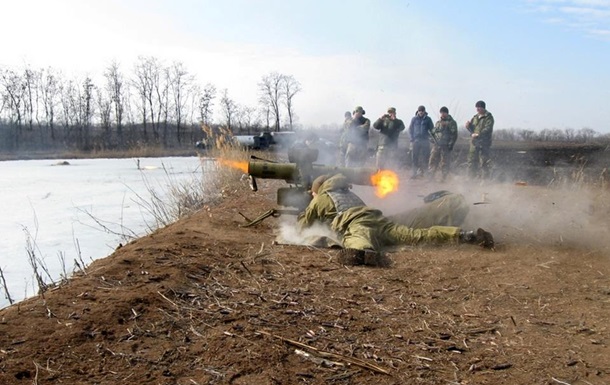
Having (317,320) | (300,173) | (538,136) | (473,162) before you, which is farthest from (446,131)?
(538,136)

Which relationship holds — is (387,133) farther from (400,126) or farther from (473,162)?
(473,162)

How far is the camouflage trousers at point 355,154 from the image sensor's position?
42.3 feet

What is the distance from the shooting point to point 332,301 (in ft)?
12.3

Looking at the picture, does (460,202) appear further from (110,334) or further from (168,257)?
(110,334)

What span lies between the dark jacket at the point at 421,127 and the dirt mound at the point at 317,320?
7.99 meters

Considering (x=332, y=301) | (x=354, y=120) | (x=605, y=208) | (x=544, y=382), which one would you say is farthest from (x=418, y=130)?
(x=544, y=382)

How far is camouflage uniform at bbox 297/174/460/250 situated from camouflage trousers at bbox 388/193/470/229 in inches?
8.3

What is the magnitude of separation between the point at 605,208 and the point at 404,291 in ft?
16.0

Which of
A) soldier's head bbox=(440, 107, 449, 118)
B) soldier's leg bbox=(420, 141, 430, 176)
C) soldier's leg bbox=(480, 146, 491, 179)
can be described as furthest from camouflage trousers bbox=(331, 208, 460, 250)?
soldier's leg bbox=(420, 141, 430, 176)

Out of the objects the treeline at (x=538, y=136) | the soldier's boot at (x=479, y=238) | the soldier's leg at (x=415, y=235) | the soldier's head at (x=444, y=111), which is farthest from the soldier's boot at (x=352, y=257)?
the treeline at (x=538, y=136)

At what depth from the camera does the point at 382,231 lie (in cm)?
537

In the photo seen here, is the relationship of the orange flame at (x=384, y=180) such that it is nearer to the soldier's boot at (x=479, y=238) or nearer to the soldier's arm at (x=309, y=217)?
the soldier's arm at (x=309, y=217)

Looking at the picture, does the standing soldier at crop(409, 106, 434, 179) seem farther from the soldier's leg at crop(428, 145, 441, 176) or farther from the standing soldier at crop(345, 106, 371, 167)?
the standing soldier at crop(345, 106, 371, 167)

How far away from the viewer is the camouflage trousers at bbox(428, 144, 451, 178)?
1240 centimetres
